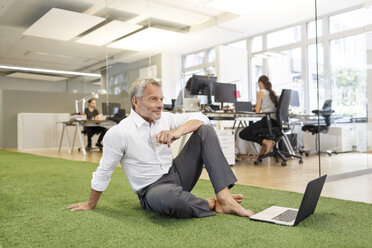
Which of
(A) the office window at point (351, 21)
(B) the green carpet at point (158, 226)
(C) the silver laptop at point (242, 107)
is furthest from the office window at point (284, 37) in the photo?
(B) the green carpet at point (158, 226)

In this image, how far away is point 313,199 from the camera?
1697mm

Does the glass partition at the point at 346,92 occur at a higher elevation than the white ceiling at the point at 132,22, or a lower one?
lower

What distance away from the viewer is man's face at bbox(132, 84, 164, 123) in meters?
1.73

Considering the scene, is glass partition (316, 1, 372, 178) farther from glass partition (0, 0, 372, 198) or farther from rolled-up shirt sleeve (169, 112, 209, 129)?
rolled-up shirt sleeve (169, 112, 209, 129)

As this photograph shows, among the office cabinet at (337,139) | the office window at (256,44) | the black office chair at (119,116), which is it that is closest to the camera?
the office cabinet at (337,139)

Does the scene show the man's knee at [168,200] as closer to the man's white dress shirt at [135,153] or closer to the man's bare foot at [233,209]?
the man's white dress shirt at [135,153]

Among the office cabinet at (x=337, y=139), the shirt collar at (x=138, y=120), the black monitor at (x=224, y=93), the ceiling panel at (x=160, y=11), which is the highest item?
the ceiling panel at (x=160, y=11)

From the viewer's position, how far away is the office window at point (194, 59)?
11.1 m

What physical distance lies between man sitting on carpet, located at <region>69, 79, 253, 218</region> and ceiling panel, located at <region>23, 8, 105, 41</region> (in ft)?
20.1

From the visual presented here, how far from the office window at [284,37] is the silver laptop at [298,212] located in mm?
7580

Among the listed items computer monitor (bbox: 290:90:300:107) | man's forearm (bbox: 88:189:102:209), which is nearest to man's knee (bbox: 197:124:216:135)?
man's forearm (bbox: 88:189:102:209)

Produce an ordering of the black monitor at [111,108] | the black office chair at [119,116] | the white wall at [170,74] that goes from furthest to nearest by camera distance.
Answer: the white wall at [170,74], the black monitor at [111,108], the black office chair at [119,116]

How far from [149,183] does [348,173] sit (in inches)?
84.5

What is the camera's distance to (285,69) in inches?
350
